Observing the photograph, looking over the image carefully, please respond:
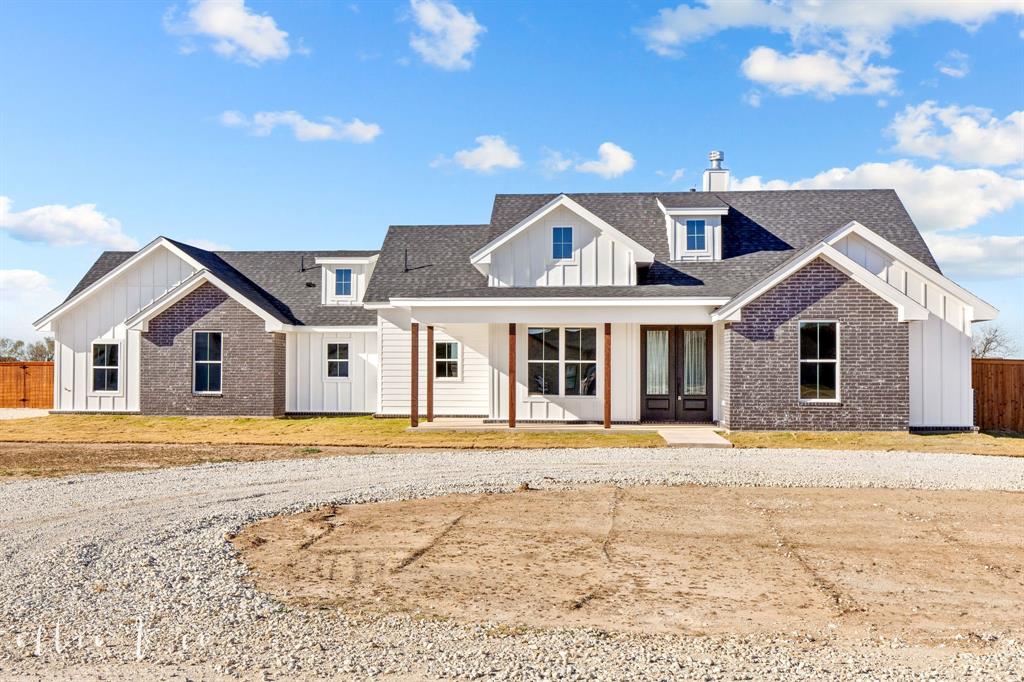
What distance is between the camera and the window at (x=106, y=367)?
22.4 meters

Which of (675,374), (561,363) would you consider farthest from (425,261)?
(675,374)

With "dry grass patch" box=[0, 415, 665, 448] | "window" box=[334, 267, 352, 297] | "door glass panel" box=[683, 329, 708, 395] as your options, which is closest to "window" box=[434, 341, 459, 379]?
"dry grass patch" box=[0, 415, 665, 448]

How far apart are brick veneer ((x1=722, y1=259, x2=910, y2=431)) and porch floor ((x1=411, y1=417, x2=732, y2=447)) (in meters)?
1.02

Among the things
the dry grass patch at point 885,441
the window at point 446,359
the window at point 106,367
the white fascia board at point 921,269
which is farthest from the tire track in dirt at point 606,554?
the window at point 106,367

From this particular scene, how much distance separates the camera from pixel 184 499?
9.48 metres

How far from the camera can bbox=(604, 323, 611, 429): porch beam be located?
17016 mm

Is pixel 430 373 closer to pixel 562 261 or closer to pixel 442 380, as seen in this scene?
pixel 442 380

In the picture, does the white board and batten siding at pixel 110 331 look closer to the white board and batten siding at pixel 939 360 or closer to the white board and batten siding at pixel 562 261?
the white board and batten siding at pixel 562 261

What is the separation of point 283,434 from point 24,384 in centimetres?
1544

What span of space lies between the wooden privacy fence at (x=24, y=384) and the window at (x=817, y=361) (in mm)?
24782

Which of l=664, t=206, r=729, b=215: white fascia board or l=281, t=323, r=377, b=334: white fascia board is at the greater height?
l=664, t=206, r=729, b=215: white fascia board

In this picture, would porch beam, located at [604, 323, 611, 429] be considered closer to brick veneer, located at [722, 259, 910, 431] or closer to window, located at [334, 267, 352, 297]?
brick veneer, located at [722, 259, 910, 431]

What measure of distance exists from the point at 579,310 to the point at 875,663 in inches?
510

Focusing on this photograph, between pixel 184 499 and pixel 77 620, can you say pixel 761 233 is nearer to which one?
pixel 184 499
